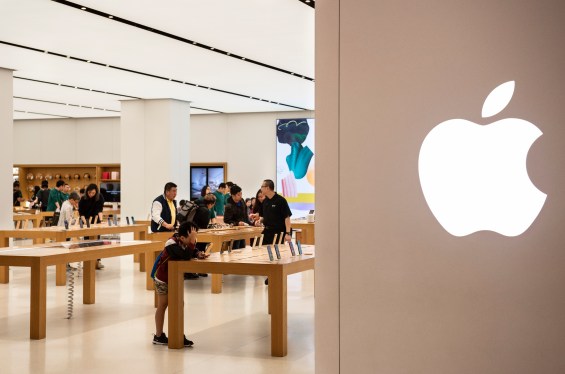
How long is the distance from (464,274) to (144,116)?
16075 millimetres

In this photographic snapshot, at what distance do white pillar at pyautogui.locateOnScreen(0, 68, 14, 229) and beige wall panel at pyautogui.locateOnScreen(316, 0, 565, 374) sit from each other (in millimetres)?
11236

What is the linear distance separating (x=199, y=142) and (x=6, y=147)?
31.8ft

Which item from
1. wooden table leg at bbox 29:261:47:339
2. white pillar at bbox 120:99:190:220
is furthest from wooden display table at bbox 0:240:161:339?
white pillar at bbox 120:99:190:220

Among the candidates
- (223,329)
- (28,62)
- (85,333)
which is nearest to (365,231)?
(223,329)

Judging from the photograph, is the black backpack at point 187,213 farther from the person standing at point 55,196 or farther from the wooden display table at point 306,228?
the person standing at point 55,196

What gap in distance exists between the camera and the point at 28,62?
13.8 m

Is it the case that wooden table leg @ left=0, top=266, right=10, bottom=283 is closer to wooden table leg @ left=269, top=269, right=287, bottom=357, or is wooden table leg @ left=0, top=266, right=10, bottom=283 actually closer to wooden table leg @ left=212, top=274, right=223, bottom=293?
wooden table leg @ left=212, top=274, right=223, bottom=293

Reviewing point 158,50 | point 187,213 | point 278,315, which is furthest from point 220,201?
point 278,315

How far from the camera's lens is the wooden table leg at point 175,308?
22.2ft

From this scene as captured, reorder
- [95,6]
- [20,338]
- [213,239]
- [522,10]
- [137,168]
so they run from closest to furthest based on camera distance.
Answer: [522,10], [20,338], [95,6], [213,239], [137,168]

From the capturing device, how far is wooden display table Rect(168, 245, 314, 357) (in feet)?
21.4

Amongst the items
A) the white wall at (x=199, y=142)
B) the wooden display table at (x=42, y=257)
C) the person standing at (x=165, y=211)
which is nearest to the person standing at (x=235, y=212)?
the person standing at (x=165, y=211)

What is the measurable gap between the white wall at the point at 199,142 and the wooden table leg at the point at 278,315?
16.0 metres

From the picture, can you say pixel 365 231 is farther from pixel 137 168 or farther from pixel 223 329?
pixel 137 168
